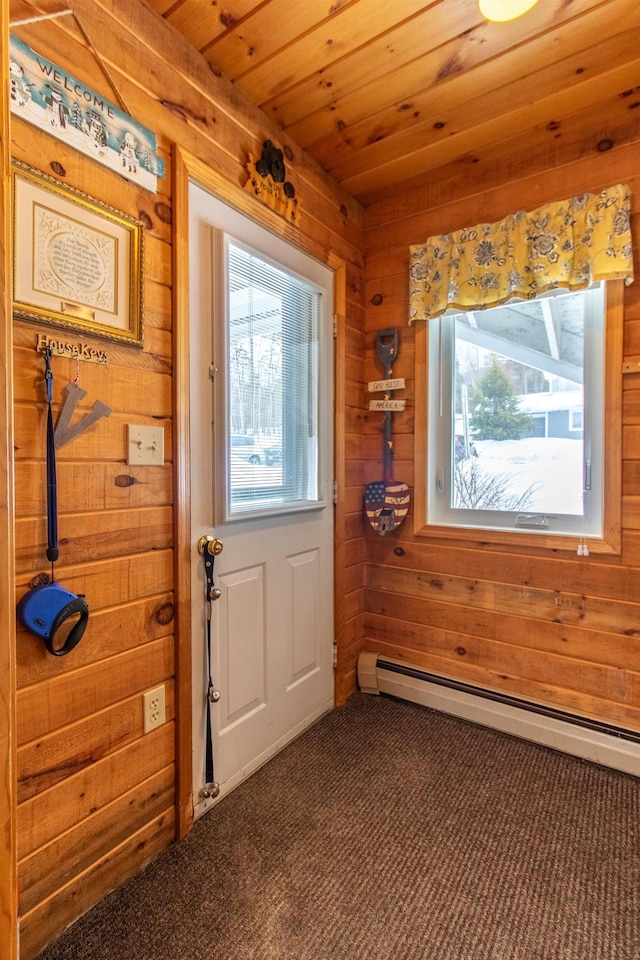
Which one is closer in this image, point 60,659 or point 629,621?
point 60,659

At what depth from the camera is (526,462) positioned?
2.07 metres

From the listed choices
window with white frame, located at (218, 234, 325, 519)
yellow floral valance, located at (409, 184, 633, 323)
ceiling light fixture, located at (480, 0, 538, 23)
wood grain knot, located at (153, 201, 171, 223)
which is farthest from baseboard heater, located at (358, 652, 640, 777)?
ceiling light fixture, located at (480, 0, 538, 23)

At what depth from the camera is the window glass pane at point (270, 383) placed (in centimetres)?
168

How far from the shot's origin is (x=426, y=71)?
5.26ft

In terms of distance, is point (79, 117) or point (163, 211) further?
point (163, 211)

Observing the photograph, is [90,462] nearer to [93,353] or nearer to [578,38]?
[93,353]

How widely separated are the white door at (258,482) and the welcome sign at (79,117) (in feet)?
0.65

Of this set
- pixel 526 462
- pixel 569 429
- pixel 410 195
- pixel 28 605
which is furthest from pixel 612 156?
pixel 28 605

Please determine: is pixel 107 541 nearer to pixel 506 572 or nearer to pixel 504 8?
pixel 506 572

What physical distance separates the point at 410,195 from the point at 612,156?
0.86 m

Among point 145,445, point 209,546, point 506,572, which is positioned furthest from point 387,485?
point 145,445

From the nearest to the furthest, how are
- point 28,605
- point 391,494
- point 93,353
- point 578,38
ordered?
point 28,605 → point 93,353 → point 578,38 → point 391,494

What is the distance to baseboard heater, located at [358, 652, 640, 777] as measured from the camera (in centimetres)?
182

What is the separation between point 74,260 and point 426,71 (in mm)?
1403
